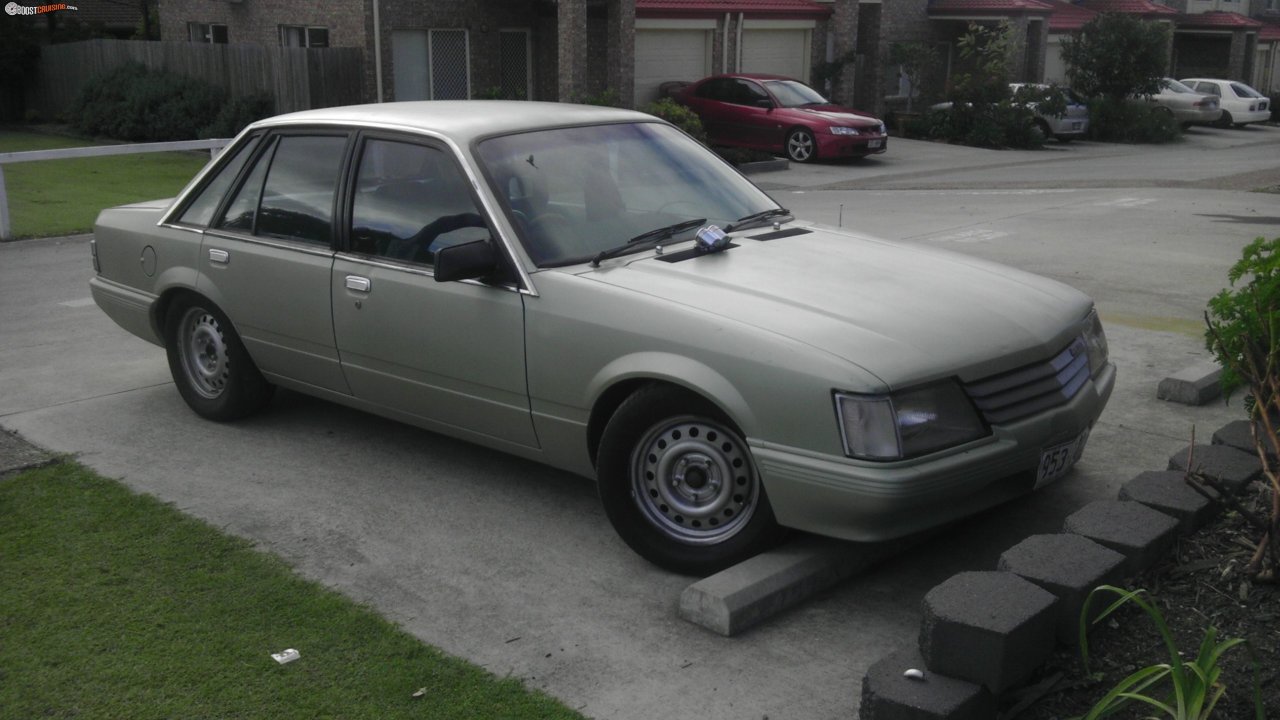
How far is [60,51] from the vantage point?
31.0 metres

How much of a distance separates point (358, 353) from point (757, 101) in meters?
20.1

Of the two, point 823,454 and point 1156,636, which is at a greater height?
point 823,454

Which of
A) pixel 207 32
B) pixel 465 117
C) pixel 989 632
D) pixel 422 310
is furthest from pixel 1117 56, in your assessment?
pixel 989 632

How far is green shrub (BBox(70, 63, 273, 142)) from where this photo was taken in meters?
24.1

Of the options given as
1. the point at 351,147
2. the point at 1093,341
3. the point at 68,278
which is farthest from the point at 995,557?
the point at 68,278

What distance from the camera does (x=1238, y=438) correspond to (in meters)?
5.04

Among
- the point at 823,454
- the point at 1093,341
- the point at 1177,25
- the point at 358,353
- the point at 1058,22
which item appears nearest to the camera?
the point at 823,454

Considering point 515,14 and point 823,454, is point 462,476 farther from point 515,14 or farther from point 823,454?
point 515,14

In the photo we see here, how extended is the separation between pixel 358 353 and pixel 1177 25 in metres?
45.2

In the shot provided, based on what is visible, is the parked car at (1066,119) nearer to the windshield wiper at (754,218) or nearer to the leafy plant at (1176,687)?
the windshield wiper at (754,218)

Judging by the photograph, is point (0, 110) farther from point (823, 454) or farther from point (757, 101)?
point (823, 454)

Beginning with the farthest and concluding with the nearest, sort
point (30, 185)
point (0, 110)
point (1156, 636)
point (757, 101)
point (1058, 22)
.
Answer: point (1058, 22) → point (0, 110) → point (757, 101) → point (30, 185) → point (1156, 636)

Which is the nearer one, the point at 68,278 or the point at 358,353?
the point at 358,353

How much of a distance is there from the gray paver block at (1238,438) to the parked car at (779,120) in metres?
19.3
